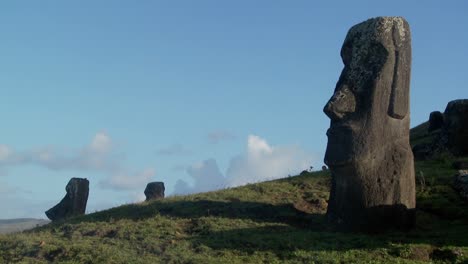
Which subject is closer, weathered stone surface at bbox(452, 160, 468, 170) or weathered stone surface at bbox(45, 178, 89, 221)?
weathered stone surface at bbox(452, 160, 468, 170)

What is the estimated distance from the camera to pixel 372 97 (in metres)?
19.4

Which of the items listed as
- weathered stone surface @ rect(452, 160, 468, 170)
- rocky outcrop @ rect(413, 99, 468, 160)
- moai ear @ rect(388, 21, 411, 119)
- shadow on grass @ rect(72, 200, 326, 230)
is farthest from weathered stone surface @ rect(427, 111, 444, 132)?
moai ear @ rect(388, 21, 411, 119)

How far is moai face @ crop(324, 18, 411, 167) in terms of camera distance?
19.1 metres

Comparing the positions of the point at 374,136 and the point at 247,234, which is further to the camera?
the point at 374,136

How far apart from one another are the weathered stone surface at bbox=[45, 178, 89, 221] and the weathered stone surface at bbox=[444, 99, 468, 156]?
1663 centimetres

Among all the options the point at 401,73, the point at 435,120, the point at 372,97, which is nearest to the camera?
the point at 372,97

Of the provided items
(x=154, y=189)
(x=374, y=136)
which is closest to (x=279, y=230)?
(x=374, y=136)

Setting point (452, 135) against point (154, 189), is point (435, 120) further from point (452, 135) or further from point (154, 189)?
point (154, 189)

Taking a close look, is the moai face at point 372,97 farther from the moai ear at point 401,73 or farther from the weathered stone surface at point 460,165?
the weathered stone surface at point 460,165

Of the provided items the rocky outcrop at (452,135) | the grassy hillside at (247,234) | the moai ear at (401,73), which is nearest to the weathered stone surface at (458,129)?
the rocky outcrop at (452,135)

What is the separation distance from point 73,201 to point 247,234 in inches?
644

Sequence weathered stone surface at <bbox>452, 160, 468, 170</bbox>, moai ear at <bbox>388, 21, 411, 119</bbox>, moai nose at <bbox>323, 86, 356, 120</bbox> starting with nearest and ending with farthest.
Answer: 1. moai ear at <bbox>388, 21, 411, 119</bbox>
2. moai nose at <bbox>323, 86, 356, 120</bbox>
3. weathered stone surface at <bbox>452, 160, 468, 170</bbox>

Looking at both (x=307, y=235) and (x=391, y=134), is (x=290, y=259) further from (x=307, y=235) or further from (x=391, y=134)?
(x=391, y=134)

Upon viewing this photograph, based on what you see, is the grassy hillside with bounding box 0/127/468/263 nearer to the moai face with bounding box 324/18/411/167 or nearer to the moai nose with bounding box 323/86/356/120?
the moai face with bounding box 324/18/411/167
